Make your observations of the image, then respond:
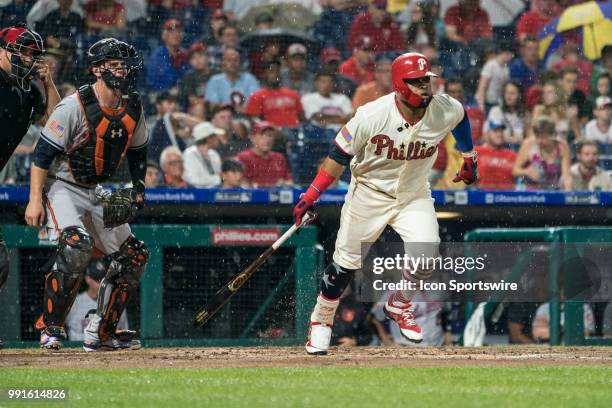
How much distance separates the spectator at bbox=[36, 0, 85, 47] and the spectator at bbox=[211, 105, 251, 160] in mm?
1671

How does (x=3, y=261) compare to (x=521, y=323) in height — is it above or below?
above

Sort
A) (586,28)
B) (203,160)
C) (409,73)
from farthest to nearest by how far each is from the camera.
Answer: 1. (586,28)
2. (203,160)
3. (409,73)

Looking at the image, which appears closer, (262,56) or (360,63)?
(262,56)

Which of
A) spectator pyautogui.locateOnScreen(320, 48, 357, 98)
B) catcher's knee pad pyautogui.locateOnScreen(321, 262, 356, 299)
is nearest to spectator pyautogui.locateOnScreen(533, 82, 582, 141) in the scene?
spectator pyautogui.locateOnScreen(320, 48, 357, 98)

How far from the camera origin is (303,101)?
1258 centimetres

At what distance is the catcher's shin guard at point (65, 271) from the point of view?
7.64 metres

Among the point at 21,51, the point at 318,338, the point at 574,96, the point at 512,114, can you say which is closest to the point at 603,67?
the point at 574,96

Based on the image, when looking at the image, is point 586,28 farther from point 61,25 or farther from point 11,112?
point 11,112

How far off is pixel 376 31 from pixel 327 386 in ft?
26.5

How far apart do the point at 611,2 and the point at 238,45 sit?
440 cm

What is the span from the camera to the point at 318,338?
7.71 meters

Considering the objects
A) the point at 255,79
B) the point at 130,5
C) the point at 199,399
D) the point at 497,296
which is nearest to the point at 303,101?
the point at 255,79

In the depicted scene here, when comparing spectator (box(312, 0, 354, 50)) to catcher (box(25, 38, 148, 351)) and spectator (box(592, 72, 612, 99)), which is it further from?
catcher (box(25, 38, 148, 351))

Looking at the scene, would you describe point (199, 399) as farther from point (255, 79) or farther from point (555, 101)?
point (555, 101)
